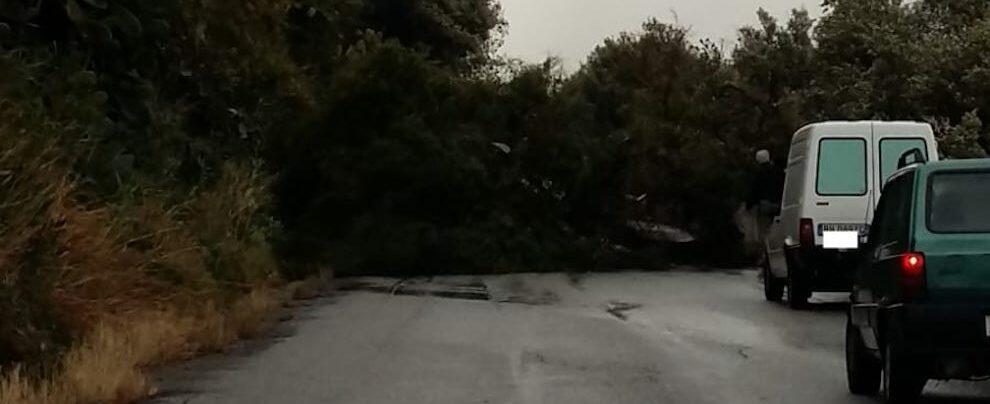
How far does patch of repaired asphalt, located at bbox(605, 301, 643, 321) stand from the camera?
19.2 m

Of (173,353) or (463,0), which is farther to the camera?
(463,0)

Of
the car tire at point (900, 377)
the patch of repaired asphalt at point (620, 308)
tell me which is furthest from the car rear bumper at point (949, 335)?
the patch of repaired asphalt at point (620, 308)

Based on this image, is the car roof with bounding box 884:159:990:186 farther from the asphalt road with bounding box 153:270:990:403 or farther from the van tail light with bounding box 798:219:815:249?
the van tail light with bounding box 798:219:815:249

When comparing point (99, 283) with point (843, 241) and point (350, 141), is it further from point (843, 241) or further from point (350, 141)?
point (350, 141)

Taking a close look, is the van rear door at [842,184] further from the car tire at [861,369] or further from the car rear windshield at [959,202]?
the car rear windshield at [959,202]

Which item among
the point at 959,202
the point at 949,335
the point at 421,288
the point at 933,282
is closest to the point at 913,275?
the point at 933,282

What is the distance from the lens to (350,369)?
13.2 meters

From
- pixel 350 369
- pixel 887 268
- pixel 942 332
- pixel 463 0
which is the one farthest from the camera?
pixel 463 0

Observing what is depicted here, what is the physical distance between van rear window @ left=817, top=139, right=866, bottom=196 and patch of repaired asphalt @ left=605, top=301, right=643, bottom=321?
281 cm

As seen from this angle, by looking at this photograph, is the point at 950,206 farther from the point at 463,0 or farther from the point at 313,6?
the point at 463,0

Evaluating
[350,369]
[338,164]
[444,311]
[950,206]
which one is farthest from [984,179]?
[338,164]

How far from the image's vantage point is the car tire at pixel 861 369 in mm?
11500

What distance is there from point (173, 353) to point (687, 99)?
2450 centimetres

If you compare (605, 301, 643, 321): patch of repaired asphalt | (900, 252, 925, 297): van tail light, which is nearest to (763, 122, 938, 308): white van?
(605, 301, 643, 321): patch of repaired asphalt
